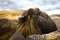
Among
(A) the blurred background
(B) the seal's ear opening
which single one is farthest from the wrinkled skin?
(A) the blurred background

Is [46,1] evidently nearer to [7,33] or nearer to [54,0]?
[54,0]

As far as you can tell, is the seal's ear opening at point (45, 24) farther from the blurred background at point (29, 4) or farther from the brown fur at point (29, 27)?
the blurred background at point (29, 4)

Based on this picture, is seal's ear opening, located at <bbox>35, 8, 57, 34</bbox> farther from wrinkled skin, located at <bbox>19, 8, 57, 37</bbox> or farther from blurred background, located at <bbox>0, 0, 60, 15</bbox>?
blurred background, located at <bbox>0, 0, 60, 15</bbox>

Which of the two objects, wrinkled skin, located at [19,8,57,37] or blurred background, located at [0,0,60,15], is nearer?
wrinkled skin, located at [19,8,57,37]

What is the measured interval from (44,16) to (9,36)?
0.43 m

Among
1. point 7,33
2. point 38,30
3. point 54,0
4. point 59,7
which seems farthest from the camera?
point 54,0

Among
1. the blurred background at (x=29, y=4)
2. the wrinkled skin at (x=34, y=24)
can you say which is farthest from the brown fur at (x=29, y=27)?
the blurred background at (x=29, y=4)

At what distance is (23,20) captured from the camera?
1531 mm

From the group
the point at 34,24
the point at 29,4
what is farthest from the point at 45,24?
the point at 29,4

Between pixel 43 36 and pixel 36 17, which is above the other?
pixel 36 17

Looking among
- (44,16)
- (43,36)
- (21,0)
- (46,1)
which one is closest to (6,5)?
(21,0)

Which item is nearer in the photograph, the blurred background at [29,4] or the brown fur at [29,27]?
the brown fur at [29,27]

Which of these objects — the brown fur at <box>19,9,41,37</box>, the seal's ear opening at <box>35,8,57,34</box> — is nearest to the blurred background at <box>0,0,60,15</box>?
the seal's ear opening at <box>35,8,57,34</box>

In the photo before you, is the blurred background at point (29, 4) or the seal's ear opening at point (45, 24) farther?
the blurred background at point (29, 4)
